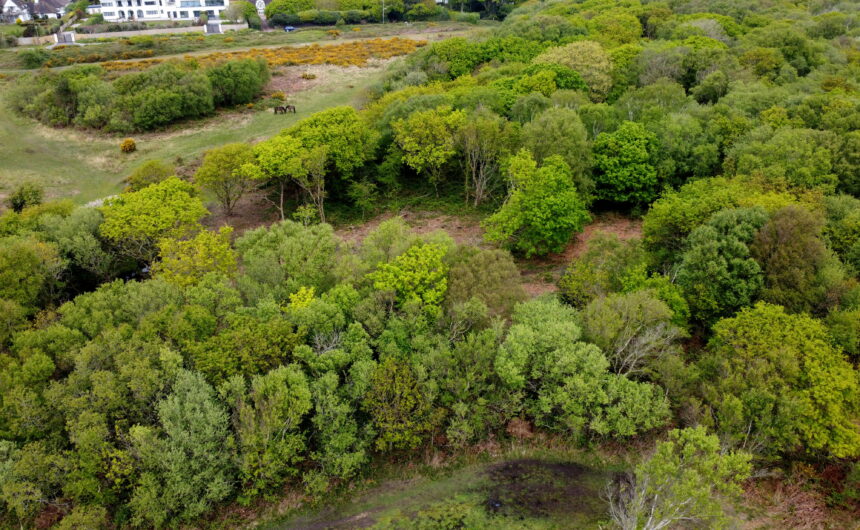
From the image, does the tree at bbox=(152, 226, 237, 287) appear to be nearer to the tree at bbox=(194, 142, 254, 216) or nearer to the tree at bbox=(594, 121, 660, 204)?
the tree at bbox=(194, 142, 254, 216)

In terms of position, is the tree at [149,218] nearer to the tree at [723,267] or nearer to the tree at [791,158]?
the tree at [723,267]

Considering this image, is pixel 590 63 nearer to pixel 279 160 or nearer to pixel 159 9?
pixel 279 160

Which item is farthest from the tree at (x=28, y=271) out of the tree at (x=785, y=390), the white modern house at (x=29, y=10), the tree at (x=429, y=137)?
the white modern house at (x=29, y=10)

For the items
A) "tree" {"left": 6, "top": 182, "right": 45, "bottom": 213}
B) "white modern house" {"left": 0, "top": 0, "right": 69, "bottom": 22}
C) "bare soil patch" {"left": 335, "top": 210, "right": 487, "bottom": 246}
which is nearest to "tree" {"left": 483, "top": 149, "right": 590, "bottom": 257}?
"bare soil patch" {"left": 335, "top": 210, "right": 487, "bottom": 246}

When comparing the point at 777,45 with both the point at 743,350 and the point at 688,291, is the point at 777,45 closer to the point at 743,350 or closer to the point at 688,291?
the point at 688,291

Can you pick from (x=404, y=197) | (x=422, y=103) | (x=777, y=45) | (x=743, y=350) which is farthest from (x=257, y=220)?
(x=777, y=45)

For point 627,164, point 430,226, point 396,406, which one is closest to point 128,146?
point 430,226
